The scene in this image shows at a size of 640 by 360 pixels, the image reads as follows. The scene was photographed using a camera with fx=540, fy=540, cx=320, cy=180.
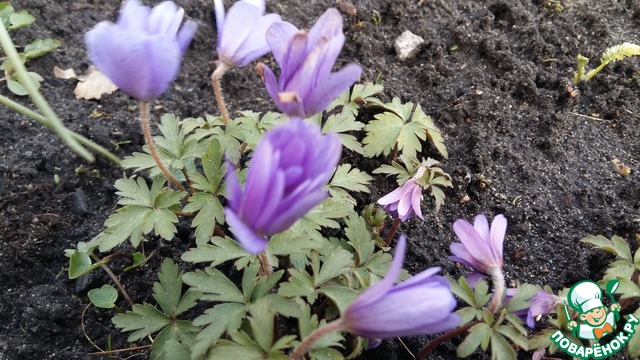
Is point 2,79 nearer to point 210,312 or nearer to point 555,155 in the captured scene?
point 210,312

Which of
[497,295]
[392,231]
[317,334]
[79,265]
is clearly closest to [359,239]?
[392,231]

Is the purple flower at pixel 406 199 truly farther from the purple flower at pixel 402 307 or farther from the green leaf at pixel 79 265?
the green leaf at pixel 79 265

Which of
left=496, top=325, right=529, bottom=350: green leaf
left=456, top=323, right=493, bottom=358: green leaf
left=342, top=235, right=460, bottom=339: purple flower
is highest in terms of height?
left=342, top=235, right=460, bottom=339: purple flower

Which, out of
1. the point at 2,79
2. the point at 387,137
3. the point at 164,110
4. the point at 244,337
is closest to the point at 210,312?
the point at 244,337

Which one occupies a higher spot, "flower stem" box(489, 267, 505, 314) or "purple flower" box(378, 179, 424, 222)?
"flower stem" box(489, 267, 505, 314)

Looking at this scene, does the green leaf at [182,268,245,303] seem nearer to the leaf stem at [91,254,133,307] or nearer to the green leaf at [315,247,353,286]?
the green leaf at [315,247,353,286]

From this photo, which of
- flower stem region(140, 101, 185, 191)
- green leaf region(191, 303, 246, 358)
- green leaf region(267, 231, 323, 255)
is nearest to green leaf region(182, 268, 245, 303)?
green leaf region(191, 303, 246, 358)
